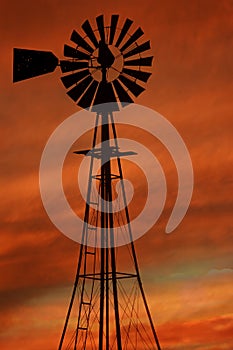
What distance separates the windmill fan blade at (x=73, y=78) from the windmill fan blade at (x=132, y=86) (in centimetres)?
128

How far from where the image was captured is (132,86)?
32438 mm

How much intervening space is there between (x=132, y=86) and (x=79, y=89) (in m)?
1.93

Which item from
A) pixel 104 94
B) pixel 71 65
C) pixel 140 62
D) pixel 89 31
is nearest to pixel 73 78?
pixel 71 65

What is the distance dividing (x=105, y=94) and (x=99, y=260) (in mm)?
6110

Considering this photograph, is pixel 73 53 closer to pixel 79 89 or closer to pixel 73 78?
pixel 73 78

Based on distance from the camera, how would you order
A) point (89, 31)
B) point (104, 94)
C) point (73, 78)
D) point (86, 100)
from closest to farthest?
point (104, 94)
point (86, 100)
point (73, 78)
point (89, 31)

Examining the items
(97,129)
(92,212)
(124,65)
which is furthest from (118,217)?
(124,65)

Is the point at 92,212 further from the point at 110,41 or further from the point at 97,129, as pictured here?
the point at 110,41

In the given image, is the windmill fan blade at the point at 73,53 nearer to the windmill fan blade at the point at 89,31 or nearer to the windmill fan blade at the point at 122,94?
the windmill fan blade at the point at 89,31

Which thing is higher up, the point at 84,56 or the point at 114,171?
the point at 84,56

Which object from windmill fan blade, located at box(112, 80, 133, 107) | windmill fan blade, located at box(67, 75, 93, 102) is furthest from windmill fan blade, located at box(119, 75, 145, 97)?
windmill fan blade, located at box(67, 75, 93, 102)

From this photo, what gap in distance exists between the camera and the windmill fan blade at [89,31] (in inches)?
1272

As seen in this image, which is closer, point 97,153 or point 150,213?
point 97,153

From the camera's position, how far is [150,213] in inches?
1348
